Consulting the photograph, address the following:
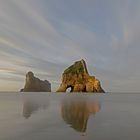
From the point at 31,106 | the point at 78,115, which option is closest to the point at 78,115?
the point at 78,115

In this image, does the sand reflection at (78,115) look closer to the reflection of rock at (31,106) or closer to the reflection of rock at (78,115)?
the reflection of rock at (78,115)

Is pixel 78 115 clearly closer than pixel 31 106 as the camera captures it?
Yes

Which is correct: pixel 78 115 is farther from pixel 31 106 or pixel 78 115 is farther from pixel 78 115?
pixel 31 106

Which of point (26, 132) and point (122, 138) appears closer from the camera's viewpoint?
point (122, 138)

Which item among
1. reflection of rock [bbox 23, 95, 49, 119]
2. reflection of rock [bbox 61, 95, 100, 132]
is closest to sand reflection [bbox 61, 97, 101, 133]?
reflection of rock [bbox 61, 95, 100, 132]

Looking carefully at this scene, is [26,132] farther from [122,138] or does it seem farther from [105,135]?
[122,138]

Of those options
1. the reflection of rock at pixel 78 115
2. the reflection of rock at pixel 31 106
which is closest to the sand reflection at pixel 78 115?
the reflection of rock at pixel 78 115

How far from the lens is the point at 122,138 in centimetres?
1834

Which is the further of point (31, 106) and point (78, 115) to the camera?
point (31, 106)

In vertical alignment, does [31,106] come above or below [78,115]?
above

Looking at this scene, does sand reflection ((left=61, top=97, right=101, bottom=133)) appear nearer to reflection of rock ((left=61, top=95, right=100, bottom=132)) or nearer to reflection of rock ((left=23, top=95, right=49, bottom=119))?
reflection of rock ((left=61, top=95, right=100, bottom=132))

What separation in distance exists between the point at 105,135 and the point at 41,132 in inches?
232

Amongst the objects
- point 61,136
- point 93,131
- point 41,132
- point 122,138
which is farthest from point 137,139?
point 41,132

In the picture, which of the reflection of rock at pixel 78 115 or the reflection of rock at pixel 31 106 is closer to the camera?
the reflection of rock at pixel 78 115
